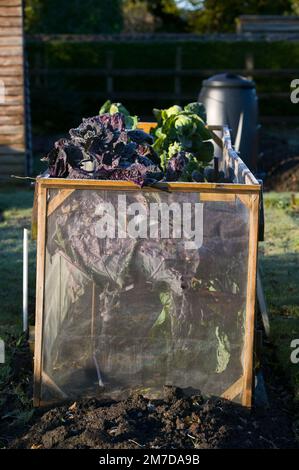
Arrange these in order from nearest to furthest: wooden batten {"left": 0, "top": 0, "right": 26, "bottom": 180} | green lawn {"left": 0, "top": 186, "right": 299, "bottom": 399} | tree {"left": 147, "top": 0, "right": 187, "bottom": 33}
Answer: green lawn {"left": 0, "top": 186, "right": 299, "bottom": 399} < wooden batten {"left": 0, "top": 0, "right": 26, "bottom": 180} < tree {"left": 147, "top": 0, "right": 187, "bottom": 33}

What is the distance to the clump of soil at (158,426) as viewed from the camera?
3842mm

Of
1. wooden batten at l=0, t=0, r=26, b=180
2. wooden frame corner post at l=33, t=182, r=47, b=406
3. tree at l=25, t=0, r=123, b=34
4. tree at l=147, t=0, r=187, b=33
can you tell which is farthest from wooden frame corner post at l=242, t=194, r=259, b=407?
tree at l=147, t=0, r=187, b=33

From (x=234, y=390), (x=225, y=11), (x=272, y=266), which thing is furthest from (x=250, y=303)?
(x=225, y=11)

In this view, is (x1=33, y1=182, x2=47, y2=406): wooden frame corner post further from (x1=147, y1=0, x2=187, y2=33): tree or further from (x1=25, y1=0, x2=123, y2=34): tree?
(x1=147, y1=0, x2=187, y2=33): tree

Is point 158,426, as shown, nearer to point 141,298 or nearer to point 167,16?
point 141,298

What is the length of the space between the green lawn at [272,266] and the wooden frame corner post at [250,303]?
2.38ft

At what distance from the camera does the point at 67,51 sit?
68.3 feet

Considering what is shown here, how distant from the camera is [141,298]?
4363mm

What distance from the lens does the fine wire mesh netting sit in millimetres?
4273

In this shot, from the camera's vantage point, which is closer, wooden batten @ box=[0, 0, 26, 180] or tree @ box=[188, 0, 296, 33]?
wooden batten @ box=[0, 0, 26, 180]

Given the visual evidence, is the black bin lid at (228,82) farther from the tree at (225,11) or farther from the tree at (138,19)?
the tree at (138,19)

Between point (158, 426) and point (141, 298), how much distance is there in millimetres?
671

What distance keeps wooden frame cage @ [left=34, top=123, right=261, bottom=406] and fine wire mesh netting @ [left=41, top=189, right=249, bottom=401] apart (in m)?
0.02
